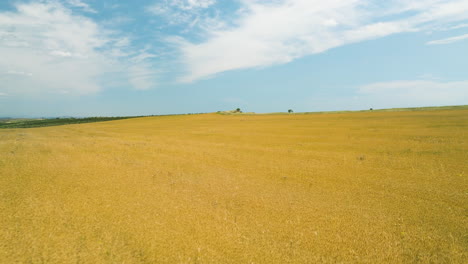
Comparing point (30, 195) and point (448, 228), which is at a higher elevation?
point (30, 195)

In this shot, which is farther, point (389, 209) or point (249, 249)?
point (389, 209)

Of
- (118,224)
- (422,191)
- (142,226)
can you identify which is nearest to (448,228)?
(422,191)

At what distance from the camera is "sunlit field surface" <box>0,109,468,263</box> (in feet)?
10.9

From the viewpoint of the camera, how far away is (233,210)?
451cm

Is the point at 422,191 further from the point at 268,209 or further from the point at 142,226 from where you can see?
the point at 142,226

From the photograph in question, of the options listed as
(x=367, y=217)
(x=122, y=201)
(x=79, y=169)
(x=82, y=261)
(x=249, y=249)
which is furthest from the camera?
(x=79, y=169)

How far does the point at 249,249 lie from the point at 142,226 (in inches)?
68.9

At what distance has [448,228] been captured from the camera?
3.76 metres

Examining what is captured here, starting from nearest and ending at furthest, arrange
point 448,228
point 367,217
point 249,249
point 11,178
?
1. point 249,249
2. point 448,228
3. point 367,217
4. point 11,178

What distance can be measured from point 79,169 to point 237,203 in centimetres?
458

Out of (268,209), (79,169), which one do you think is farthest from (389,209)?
(79,169)

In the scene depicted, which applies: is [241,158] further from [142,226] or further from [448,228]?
[448,228]

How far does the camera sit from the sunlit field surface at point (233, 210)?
331 cm

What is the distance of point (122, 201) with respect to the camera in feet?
15.6
